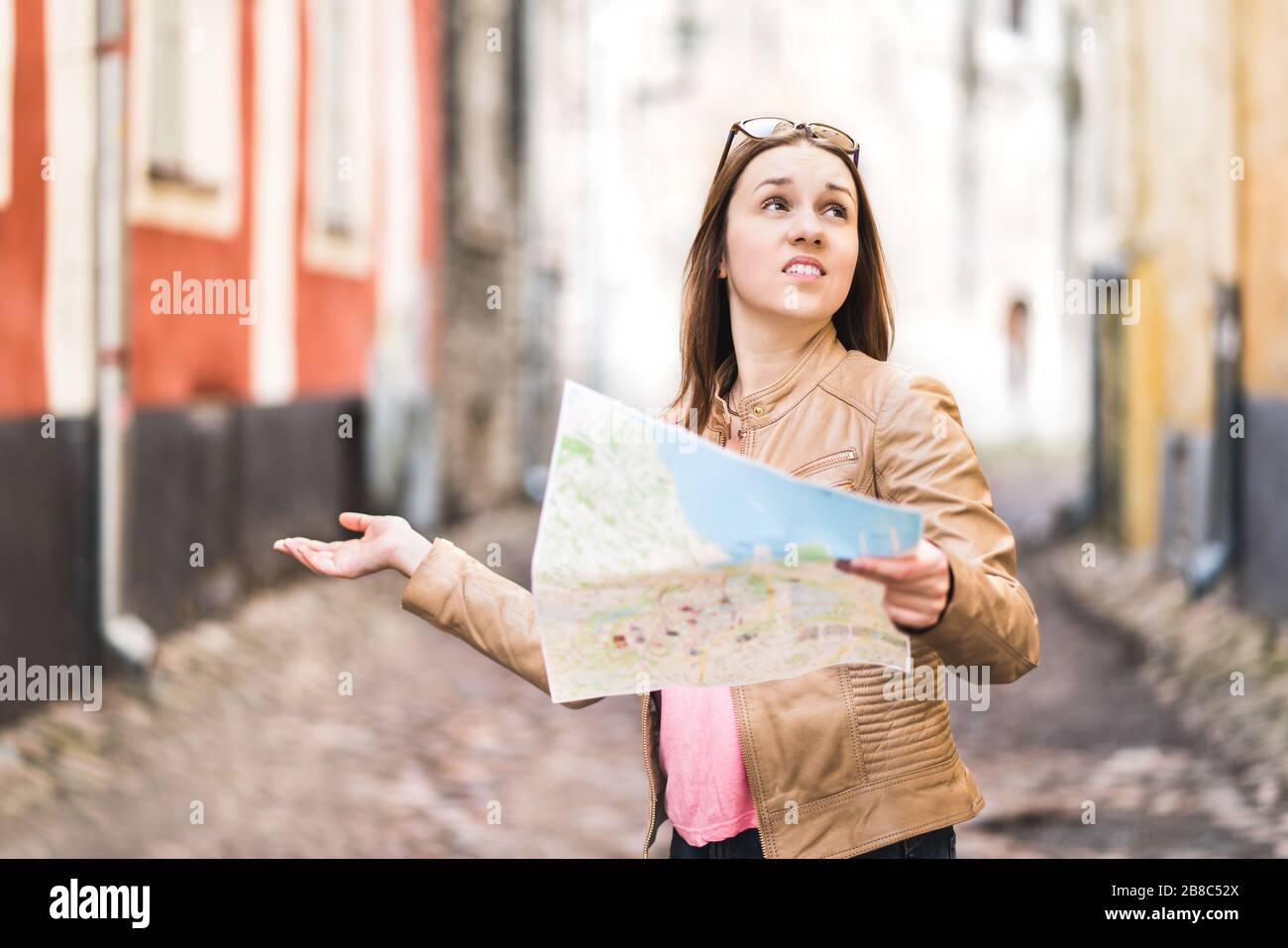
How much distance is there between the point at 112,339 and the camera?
22.0 feet

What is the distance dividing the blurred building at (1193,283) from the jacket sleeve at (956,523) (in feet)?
20.2

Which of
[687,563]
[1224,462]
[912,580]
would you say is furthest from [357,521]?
[1224,462]

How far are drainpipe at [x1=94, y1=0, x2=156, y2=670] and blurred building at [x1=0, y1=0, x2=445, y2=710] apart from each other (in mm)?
10

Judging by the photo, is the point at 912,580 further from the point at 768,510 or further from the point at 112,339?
the point at 112,339

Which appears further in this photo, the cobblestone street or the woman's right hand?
the cobblestone street

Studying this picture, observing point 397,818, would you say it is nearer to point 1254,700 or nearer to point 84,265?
point 84,265

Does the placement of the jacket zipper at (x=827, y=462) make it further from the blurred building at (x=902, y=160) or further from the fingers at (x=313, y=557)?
the blurred building at (x=902, y=160)

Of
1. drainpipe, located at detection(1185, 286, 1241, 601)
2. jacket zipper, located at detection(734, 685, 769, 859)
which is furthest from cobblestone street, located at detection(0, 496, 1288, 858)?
jacket zipper, located at detection(734, 685, 769, 859)

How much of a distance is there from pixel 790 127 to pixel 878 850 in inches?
35.6

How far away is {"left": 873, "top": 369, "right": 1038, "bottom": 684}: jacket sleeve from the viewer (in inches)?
63.7

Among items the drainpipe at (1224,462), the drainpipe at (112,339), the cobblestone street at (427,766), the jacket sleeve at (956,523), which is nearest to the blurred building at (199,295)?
the drainpipe at (112,339)

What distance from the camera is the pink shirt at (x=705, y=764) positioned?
6.32 ft

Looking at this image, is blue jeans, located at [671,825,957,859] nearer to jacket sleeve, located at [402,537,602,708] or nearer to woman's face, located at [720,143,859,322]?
jacket sleeve, located at [402,537,602,708]
